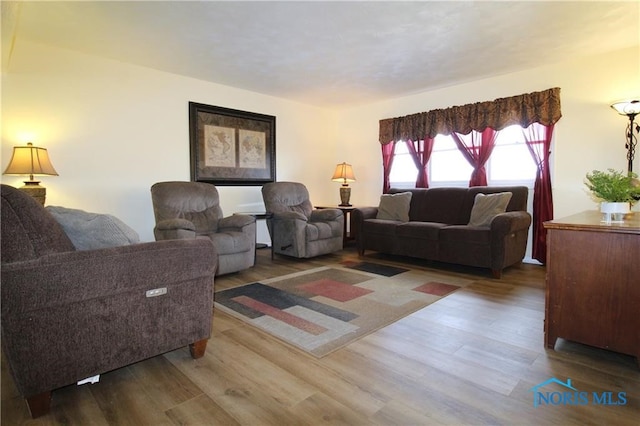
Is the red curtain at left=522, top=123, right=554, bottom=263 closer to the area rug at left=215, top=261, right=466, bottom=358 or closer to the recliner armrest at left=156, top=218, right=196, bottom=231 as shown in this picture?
the area rug at left=215, top=261, right=466, bottom=358

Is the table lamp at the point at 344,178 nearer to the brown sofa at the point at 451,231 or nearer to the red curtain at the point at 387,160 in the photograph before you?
the red curtain at the point at 387,160

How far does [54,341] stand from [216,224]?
258 cm

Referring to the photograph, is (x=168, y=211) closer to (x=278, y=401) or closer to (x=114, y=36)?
(x=114, y=36)

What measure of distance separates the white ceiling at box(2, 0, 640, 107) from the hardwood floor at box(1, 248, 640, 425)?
7.89 ft

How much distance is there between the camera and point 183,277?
5.66 feet

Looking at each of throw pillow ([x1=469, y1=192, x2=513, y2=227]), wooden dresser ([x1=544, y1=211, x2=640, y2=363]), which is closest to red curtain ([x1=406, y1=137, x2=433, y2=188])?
throw pillow ([x1=469, y1=192, x2=513, y2=227])

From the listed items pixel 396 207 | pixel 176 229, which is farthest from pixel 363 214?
pixel 176 229

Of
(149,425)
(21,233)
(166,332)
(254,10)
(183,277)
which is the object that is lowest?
(149,425)

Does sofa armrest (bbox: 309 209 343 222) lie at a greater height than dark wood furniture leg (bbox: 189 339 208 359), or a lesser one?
greater

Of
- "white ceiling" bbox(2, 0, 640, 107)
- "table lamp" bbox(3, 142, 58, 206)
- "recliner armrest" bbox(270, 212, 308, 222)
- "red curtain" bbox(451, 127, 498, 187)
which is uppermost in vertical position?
"white ceiling" bbox(2, 0, 640, 107)

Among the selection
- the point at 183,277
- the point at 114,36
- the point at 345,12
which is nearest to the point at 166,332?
the point at 183,277

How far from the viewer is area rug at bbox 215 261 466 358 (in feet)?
7.25

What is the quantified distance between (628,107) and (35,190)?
5611 mm

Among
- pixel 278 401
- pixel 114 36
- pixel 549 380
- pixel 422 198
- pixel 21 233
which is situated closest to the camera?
pixel 21 233
